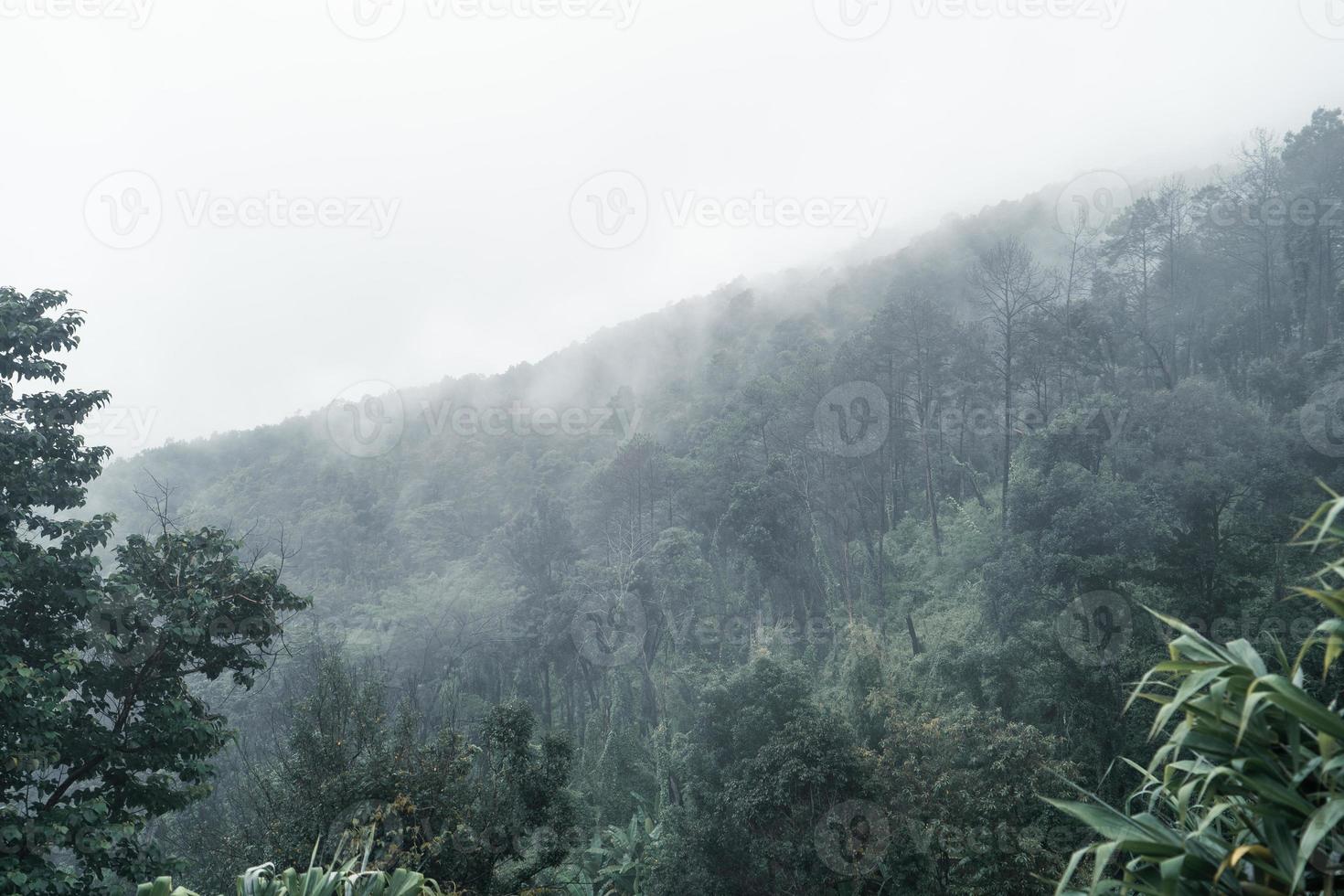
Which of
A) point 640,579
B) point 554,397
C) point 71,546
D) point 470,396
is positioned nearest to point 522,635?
point 640,579

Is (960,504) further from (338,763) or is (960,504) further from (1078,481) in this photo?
(338,763)

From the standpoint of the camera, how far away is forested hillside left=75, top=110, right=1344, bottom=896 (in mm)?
14750

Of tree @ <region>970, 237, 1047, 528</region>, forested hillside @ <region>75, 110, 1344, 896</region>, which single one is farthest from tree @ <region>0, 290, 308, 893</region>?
tree @ <region>970, 237, 1047, 528</region>

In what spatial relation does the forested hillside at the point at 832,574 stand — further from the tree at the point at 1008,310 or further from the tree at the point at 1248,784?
the tree at the point at 1248,784

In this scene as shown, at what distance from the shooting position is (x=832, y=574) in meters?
32.8

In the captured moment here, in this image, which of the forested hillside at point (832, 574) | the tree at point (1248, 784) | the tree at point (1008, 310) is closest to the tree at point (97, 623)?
the forested hillside at point (832, 574)

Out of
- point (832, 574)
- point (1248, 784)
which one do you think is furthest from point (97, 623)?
point (832, 574)

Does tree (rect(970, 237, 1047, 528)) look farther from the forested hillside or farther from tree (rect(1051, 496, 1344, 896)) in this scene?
tree (rect(1051, 496, 1344, 896))

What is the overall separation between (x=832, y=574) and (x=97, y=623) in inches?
1062

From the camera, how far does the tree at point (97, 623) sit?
899cm

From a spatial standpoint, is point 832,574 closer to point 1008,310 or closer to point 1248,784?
point 1008,310

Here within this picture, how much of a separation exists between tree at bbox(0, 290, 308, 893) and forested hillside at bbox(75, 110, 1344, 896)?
39.3 inches

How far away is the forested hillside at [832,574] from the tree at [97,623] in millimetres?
999

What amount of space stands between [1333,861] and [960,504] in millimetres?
29974
